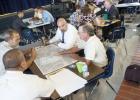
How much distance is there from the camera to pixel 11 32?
3.58 meters

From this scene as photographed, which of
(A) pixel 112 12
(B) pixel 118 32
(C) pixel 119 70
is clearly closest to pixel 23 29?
(A) pixel 112 12

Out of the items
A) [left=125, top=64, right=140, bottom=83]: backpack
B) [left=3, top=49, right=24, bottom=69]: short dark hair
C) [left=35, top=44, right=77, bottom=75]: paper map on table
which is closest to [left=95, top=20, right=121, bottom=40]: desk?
[left=35, top=44, right=77, bottom=75]: paper map on table

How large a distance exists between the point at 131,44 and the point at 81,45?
2.67 metres

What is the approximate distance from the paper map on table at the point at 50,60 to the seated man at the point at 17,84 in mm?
615

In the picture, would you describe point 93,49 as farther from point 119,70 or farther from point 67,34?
point 119,70

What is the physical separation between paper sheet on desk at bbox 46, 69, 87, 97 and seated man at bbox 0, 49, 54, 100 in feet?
0.87

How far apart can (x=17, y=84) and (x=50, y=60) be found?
114 centimetres

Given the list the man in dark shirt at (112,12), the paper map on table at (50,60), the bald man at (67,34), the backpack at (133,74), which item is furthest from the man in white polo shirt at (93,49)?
the man in dark shirt at (112,12)

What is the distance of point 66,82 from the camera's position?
2439 millimetres

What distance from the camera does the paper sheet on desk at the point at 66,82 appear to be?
231 centimetres

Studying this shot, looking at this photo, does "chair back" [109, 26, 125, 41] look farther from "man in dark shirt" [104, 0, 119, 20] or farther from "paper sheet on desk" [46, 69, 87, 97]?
"paper sheet on desk" [46, 69, 87, 97]

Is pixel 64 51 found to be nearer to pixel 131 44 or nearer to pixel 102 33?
pixel 102 33

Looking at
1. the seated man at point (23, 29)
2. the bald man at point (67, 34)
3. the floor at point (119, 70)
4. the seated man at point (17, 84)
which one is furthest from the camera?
the seated man at point (23, 29)

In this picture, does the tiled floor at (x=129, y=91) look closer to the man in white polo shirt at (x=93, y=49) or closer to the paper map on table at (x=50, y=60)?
the man in white polo shirt at (x=93, y=49)
